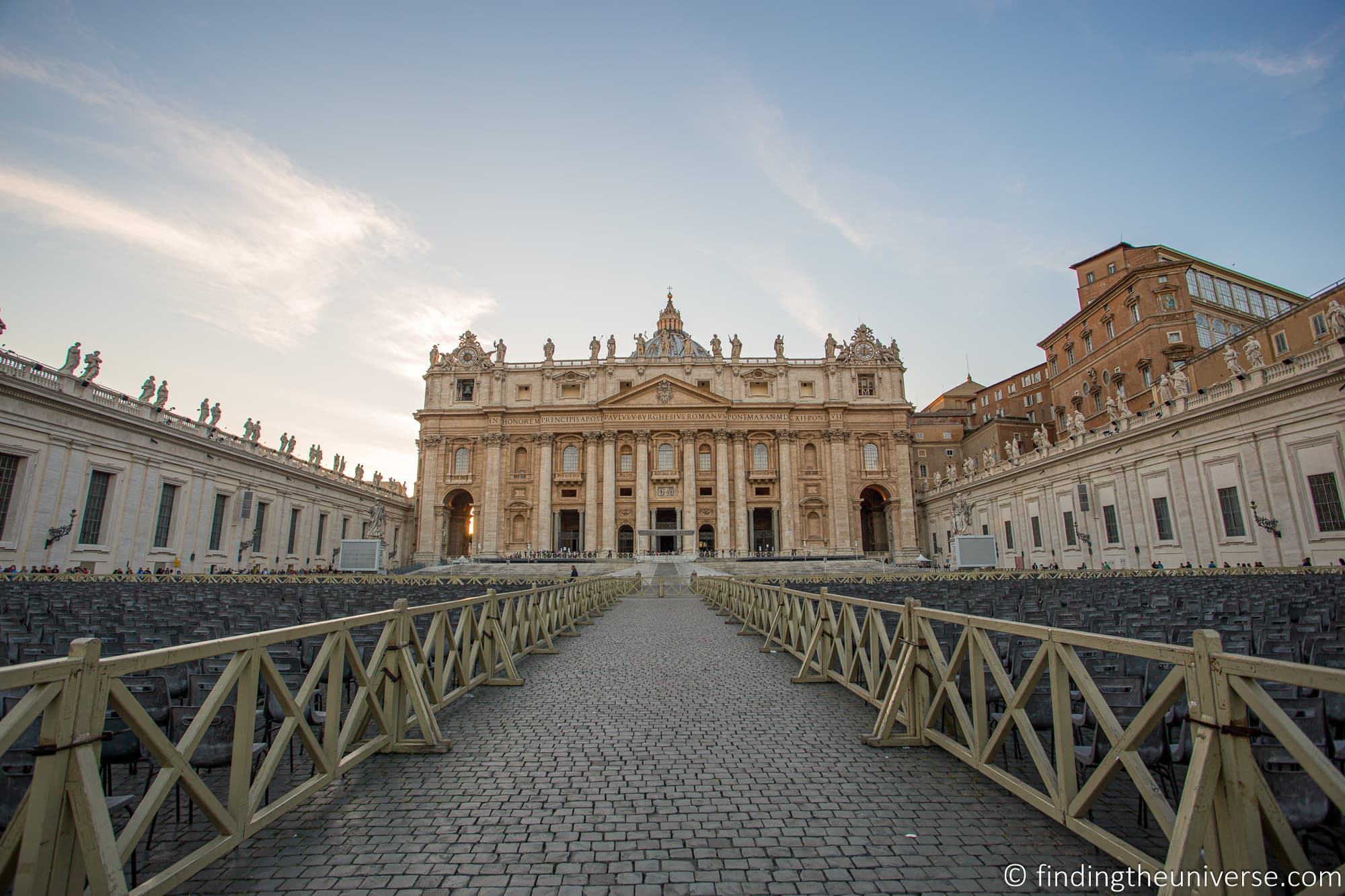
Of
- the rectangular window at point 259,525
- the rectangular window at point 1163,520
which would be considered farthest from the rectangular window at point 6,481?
the rectangular window at point 1163,520

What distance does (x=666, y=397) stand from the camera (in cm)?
6053

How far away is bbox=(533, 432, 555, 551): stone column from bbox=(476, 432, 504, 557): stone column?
366cm

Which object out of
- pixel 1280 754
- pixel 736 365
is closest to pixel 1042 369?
pixel 736 365

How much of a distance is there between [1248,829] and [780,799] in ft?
9.40

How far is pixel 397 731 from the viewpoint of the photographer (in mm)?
5898

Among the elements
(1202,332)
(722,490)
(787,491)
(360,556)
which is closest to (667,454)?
(722,490)

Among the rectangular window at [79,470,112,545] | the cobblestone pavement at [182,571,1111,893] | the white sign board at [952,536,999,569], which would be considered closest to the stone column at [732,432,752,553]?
the white sign board at [952,536,999,569]

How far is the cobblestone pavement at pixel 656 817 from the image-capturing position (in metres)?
3.58

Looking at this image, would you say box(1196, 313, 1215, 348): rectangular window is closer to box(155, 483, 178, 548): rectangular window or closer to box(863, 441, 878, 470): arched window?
box(863, 441, 878, 470): arched window

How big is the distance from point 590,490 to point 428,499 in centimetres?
1585

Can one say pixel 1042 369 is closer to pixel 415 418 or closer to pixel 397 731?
pixel 415 418

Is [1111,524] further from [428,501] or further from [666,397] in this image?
[428,501]

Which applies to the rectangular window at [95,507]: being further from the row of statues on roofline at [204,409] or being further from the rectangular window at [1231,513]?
the rectangular window at [1231,513]

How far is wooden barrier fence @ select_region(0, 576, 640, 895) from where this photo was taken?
2492 millimetres
